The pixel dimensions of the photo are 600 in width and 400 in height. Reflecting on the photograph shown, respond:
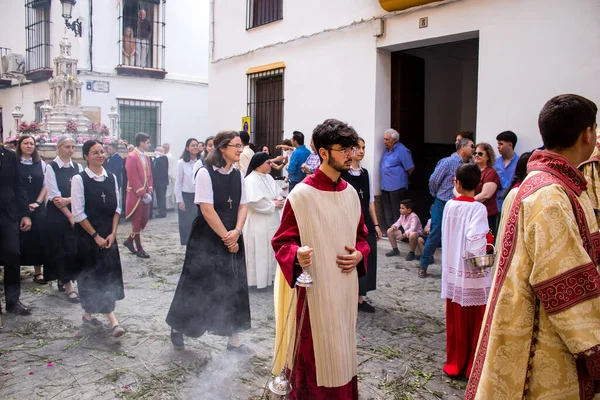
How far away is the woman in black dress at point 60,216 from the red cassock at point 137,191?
72.1 inches

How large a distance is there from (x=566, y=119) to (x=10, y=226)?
511 cm

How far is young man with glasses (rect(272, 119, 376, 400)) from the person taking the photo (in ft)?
8.93

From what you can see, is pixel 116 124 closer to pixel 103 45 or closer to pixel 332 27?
pixel 103 45

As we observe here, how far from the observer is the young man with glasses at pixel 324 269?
2723mm

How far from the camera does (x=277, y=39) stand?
35.2 feet

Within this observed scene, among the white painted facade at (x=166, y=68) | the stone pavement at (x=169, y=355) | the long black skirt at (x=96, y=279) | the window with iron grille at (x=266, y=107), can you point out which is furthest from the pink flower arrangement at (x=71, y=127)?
the long black skirt at (x=96, y=279)

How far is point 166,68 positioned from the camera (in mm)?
17516

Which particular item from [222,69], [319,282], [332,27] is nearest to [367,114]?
[332,27]

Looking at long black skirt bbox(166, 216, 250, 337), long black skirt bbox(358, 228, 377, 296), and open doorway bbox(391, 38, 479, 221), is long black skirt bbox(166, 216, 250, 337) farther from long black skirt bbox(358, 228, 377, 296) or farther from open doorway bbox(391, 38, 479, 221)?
open doorway bbox(391, 38, 479, 221)

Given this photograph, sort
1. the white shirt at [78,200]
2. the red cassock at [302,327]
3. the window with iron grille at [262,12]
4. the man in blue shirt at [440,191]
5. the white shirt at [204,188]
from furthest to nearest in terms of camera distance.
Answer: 1. the window with iron grille at [262,12]
2. the man in blue shirt at [440,191]
3. the white shirt at [78,200]
4. the white shirt at [204,188]
5. the red cassock at [302,327]

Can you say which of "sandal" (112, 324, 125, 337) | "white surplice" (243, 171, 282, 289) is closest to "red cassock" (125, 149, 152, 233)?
"white surplice" (243, 171, 282, 289)

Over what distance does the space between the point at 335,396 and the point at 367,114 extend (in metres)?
6.65

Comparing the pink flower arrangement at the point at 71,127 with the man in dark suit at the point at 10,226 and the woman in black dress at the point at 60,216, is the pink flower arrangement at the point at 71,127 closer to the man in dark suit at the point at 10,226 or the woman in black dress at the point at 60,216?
the woman in black dress at the point at 60,216

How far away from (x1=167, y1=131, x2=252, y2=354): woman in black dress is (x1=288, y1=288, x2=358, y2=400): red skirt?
1.45 m
